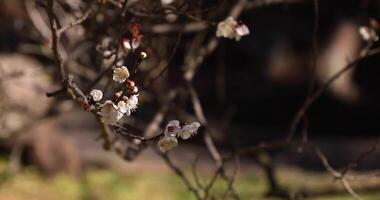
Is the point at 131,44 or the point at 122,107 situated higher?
the point at 122,107

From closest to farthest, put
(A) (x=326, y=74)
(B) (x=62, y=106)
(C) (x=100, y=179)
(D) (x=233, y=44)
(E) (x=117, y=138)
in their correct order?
(E) (x=117, y=138)
(B) (x=62, y=106)
(C) (x=100, y=179)
(A) (x=326, y=74)
(D) (x=233, y=44)

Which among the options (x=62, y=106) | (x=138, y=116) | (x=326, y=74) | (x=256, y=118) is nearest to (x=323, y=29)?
(x=326, y=74)

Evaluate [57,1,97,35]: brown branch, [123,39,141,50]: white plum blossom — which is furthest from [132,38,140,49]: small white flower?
[57,1,97,35]: brown branch

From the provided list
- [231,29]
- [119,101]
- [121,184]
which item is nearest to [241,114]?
[121,184]

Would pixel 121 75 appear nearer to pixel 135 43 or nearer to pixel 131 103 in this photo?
pixel 131 103

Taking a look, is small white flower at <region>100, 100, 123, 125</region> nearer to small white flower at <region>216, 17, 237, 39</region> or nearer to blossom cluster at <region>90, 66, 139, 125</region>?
blossom cluster at <region>90, 66, 139, 125</region>

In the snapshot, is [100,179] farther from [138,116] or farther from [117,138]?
[117,138]
